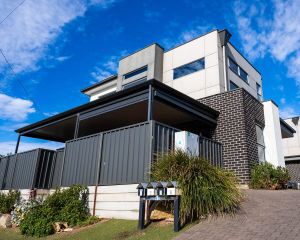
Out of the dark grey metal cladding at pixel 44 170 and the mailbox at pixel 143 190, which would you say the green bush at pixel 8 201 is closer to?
the dark grey metal cladding at pixel 44 170

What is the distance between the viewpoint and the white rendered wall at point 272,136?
43.2 ft

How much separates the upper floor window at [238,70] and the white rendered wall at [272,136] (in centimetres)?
399

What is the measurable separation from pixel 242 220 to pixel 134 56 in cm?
1552

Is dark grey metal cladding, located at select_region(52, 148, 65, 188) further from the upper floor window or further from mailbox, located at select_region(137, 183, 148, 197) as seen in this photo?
the upper floor window

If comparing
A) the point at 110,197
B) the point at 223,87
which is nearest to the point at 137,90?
the point at 110,197

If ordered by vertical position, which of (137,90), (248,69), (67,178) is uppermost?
(248,69)

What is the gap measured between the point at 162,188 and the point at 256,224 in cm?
200

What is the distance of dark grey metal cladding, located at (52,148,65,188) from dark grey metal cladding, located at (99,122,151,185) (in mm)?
3493

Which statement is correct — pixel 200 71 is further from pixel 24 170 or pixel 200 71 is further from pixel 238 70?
pixel 24 170

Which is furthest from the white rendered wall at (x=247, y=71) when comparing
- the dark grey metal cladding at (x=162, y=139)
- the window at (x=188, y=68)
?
the dark grey metal cladding at (x=162, y=139)

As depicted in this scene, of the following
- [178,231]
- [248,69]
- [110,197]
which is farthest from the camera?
[248,69]

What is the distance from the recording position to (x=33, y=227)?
26.4 feet

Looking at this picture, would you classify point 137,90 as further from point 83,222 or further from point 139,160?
point 83,222

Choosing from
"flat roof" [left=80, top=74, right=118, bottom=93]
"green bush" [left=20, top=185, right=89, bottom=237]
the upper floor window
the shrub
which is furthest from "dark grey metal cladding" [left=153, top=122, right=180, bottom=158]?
"flat roof" [left=80, top=74, right=118, bottom=93]
